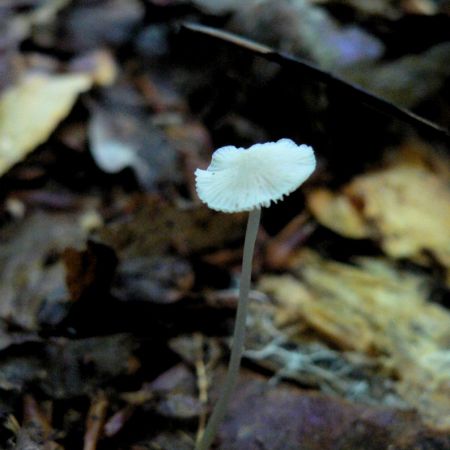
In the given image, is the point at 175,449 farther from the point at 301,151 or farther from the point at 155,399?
the point at 301,151

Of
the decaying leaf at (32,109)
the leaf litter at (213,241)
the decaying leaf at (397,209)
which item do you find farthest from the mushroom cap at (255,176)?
the decaying leaf at (32,109)

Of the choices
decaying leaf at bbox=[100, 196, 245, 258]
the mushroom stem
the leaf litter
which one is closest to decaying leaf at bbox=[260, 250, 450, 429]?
the leaf litter

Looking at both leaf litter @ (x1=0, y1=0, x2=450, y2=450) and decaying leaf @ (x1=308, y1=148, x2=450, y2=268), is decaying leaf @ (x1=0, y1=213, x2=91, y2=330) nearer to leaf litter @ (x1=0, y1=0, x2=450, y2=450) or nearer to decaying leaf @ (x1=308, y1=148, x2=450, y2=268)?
leaf litter @ (x1=0, y1=0, x2=450, y2=450)

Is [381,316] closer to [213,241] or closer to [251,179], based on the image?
[213,241]

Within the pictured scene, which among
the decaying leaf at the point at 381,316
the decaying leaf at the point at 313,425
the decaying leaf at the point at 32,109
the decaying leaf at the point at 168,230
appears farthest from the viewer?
the decaying leaf at the point at 32,109

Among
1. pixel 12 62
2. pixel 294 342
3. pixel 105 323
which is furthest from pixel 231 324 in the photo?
pixel 12 62

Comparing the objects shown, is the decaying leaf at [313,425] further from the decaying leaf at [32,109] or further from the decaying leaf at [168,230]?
the decaying leaf at [32,109]
